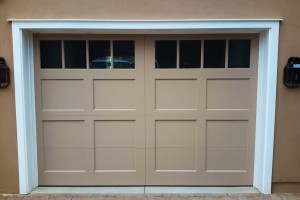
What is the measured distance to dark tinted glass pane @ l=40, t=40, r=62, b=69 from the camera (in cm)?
355

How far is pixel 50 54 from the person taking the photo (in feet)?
11.7

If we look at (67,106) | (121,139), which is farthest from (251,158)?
(67,106)

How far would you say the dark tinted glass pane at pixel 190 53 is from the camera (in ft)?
11.7

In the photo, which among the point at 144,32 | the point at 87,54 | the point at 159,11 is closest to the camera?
the point at 159,11

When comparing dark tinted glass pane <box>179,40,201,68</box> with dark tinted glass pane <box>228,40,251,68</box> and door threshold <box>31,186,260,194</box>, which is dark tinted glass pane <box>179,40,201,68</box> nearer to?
dark tinted glass pane <box>228,40,251,68</box>

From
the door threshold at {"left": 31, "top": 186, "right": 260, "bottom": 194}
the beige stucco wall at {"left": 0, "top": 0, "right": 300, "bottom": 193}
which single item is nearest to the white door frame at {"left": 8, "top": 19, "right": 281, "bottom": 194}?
the beige stucco wall at {"left": 0, "top": 0, "right": 300, "bottom": 193}

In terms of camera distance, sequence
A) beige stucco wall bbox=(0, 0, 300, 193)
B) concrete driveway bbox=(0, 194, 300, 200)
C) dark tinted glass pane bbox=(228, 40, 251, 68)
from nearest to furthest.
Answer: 1. beige stucco wall bbox=(0, 0, 300, 193)
2. concrete driveway bbox=(0, 194, 300, 200)
3. dark tinted glass pane bbox=(228, 40, 251, 68)

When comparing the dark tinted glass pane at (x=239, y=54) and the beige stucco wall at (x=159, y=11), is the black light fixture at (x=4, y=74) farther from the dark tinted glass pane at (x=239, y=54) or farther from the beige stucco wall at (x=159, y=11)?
the dark tinted glass pane at (x=239, y=54)

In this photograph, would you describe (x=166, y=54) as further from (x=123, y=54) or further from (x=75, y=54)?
(x=75, y=54)

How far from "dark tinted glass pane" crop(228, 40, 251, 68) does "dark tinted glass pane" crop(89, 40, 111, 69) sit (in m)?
1.53

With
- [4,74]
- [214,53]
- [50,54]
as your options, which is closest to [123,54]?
[50,54]

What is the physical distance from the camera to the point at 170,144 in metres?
3.68

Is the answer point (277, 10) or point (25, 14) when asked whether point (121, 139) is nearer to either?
point (25, 14)

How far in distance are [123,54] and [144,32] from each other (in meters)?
0.39
